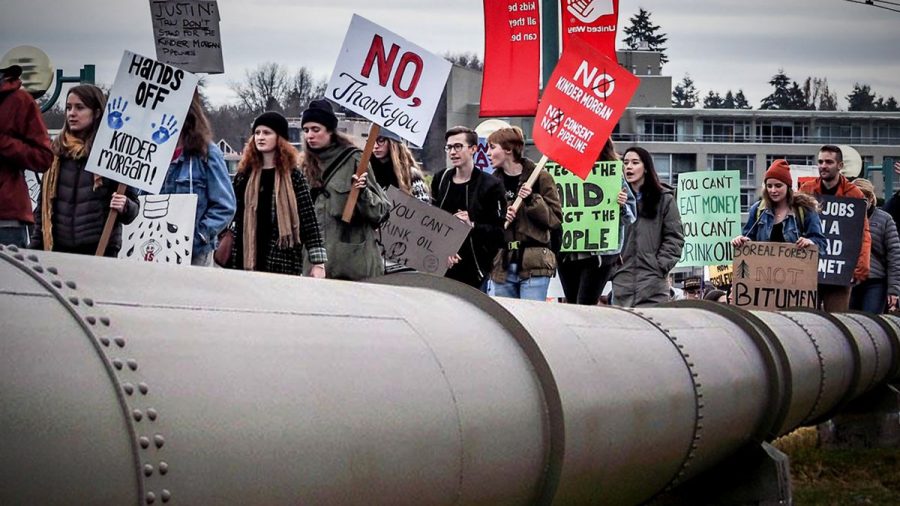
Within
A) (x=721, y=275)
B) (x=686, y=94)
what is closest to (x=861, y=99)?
(x=686, y=94)

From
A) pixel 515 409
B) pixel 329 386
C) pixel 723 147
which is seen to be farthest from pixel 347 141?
pixel 723 147

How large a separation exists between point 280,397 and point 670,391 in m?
3.11

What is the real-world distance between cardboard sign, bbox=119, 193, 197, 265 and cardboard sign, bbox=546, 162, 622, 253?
15.4 ft

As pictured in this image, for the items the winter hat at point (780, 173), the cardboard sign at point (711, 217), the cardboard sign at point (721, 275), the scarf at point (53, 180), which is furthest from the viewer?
the cardboard sign at point (721, 275)

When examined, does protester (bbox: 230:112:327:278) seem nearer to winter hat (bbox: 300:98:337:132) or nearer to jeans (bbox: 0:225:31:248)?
winter hat (bbox: 300:98:337:132)

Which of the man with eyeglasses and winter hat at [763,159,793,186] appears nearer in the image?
the man with eyeglasses

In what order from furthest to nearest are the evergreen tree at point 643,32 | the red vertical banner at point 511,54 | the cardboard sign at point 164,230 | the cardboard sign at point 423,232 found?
the evergreen tree at point 643,32 → the red vertical banner at point 511,54 → the cardboard sign at point 423,232 → the cardboard sign at point 164,230

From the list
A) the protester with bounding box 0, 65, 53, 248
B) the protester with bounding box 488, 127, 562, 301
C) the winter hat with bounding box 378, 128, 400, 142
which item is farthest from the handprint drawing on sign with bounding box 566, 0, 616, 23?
the protester with bounding box 0, 65, 53, 248

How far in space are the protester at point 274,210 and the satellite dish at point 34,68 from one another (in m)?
10.3

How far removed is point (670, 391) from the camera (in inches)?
251

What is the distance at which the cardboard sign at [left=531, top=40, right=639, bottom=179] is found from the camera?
548 inches

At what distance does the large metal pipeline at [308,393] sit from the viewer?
2971 millimetres

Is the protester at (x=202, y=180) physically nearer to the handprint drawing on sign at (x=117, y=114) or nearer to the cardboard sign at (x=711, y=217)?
the handprint drawing on sign at (x=117, y=114)

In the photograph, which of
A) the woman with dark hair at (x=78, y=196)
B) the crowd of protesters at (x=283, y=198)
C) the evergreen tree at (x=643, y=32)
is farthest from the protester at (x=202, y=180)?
the evergreen tree at (x=643, y=32)
